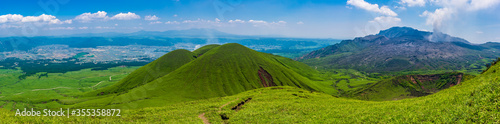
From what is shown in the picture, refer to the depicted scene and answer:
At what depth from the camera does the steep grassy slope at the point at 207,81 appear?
124m

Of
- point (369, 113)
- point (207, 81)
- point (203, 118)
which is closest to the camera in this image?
point (369, 113)

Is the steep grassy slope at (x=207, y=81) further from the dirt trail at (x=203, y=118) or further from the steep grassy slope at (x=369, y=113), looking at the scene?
the dirt trail at (x=203, y=118)

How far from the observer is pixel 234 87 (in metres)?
148

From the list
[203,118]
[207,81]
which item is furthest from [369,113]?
[207,81]

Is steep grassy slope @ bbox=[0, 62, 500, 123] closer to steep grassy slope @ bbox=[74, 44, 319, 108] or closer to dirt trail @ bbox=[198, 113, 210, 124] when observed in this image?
dirt trail @ bbox=[198, 113, 210, 124]

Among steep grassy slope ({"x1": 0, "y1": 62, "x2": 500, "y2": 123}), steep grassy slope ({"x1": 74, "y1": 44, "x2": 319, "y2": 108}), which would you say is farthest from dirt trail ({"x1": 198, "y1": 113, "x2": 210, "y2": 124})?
steep grassy slope ({"x1": 74, "y1": 44, "x2": 319, "y2": 108})

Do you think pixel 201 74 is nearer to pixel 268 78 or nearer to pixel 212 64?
pixel 212 64

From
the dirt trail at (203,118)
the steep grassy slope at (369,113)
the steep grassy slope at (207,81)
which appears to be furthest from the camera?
the steep grassy slope at (207,81)

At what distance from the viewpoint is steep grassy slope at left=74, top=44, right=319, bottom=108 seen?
405 ft

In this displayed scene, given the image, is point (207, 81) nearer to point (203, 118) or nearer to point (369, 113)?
point (203, 118)

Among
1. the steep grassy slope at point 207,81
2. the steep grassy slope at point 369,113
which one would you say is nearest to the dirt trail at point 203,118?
the steep grassy slope at point 369,113

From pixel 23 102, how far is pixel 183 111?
639 feet

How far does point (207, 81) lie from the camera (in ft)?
476

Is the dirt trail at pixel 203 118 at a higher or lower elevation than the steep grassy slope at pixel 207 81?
higher
